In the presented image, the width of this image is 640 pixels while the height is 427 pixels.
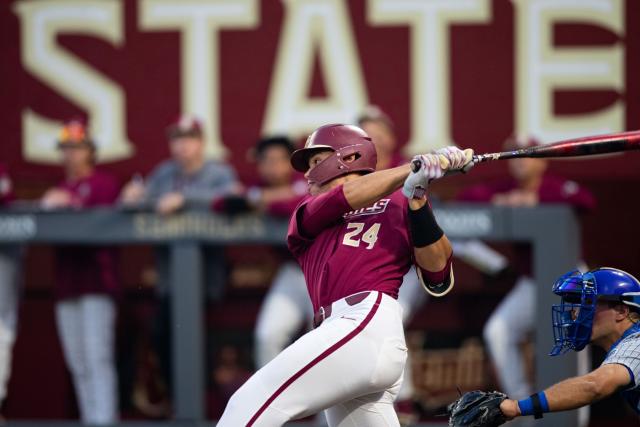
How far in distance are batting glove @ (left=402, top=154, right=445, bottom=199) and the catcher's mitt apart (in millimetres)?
673

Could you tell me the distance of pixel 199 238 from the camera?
23.5 feet

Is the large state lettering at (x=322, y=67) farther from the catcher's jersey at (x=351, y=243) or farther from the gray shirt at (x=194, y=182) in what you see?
the catcher's jersey at (x=351, y=243)

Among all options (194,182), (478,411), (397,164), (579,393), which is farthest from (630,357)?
(194,182)

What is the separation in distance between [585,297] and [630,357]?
0.95 feet

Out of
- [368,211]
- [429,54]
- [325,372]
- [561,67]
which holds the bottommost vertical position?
[325,372]

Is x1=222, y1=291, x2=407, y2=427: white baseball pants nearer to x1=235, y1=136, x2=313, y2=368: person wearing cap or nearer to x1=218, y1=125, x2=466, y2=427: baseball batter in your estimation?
x1=218, y1=125, x2=466, y2=427: baseball batter

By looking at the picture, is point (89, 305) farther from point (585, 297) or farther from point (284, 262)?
point (585, 297)

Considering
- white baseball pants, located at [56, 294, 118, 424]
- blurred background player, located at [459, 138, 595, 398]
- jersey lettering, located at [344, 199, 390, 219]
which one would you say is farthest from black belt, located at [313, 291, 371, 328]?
white baseball pants, located at [56, 294, 118, 424]

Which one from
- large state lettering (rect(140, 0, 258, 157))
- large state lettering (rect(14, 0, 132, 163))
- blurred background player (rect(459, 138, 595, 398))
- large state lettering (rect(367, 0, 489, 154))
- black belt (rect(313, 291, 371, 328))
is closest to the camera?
black belt (rect(313, 291, 371, 328))

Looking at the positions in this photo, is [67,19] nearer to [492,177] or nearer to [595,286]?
[492,177]

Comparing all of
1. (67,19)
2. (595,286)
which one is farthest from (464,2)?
(595,286)

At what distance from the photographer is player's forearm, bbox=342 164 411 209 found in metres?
4.19

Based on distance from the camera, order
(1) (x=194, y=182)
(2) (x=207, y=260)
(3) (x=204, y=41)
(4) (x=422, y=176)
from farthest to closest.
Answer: (3) (x=204, y=41), (1) (x=194, y=182), (2) (x=207, y=260), (4) (x=422, y=176)

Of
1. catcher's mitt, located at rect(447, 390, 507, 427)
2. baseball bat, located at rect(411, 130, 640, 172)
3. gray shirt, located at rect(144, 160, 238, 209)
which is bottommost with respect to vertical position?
catcher's mitt, located at rect(447, 390, 507, 427)
